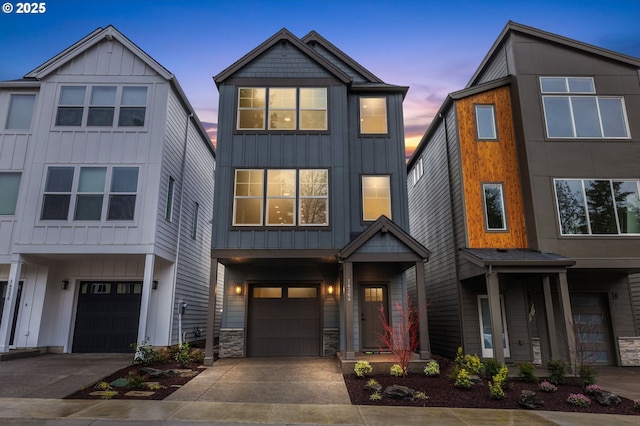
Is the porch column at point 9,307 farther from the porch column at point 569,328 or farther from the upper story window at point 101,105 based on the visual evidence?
the porch column at point 569,328

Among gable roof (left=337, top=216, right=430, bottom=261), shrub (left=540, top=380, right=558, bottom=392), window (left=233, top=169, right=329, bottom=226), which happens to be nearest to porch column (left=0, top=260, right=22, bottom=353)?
window (left=233, top=169, right=329, bottom=226)

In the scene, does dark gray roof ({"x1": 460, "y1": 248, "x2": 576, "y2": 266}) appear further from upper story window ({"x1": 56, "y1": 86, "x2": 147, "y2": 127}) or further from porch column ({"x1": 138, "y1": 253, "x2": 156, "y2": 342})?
upper story window ({"x1": 56, "y1": 86, "x2": 147, "y2": 127})

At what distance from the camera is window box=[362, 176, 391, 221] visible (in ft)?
38.3

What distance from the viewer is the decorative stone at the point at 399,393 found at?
7.03 metres

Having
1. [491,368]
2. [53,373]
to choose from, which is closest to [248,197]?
[53,373]

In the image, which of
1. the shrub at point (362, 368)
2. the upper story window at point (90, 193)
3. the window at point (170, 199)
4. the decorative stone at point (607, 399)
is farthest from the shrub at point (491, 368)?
the upper story window at point (90, 193)

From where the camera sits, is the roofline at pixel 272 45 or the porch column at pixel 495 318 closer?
the porch column at pixel 495 318

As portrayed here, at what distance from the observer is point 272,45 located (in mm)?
12250

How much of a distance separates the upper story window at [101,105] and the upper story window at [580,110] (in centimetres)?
1247

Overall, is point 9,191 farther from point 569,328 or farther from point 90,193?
point 569,328

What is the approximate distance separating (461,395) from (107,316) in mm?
10676

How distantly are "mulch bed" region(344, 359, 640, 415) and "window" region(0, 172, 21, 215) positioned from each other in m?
10.9

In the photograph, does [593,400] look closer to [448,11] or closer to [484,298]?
[484,298]

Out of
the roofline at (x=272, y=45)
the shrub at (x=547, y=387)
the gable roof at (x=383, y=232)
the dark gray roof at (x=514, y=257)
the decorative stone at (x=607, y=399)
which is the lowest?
the decorative stone at (x=607, y=399)
